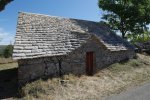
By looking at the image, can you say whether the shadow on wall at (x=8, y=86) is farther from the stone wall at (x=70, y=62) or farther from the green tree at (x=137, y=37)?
the green tree at (x=137, y=37)

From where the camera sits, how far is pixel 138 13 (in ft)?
106

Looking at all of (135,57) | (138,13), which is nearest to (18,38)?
(135,57)

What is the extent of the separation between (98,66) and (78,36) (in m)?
3.11

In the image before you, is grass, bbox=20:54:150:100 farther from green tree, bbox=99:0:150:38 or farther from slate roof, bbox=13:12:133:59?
green tree, bbox=99:0:150:38

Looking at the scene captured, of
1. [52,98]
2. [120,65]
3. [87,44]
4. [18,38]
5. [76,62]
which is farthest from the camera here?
[120,65]

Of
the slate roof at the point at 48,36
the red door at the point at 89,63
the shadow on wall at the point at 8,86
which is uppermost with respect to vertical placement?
the slate roof at the point at 48,36

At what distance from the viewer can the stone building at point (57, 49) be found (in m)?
15.8

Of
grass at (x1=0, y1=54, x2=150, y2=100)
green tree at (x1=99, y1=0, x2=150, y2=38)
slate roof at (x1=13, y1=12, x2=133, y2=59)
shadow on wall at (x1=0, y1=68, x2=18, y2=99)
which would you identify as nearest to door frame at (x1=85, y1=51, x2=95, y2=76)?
grass at (x1=0, y1=54, x2=150, y2=100)

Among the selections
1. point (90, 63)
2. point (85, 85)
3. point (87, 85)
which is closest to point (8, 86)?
point (85, 85)

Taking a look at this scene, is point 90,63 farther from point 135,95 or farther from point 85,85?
point 135,95

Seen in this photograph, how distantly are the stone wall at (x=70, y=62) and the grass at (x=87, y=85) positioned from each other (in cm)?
70

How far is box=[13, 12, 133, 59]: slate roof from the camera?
16234 millimetres

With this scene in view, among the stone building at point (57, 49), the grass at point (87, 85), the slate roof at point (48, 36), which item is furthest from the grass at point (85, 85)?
the slate roof at point (48, 36)

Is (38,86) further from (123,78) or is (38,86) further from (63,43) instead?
(123,78)
